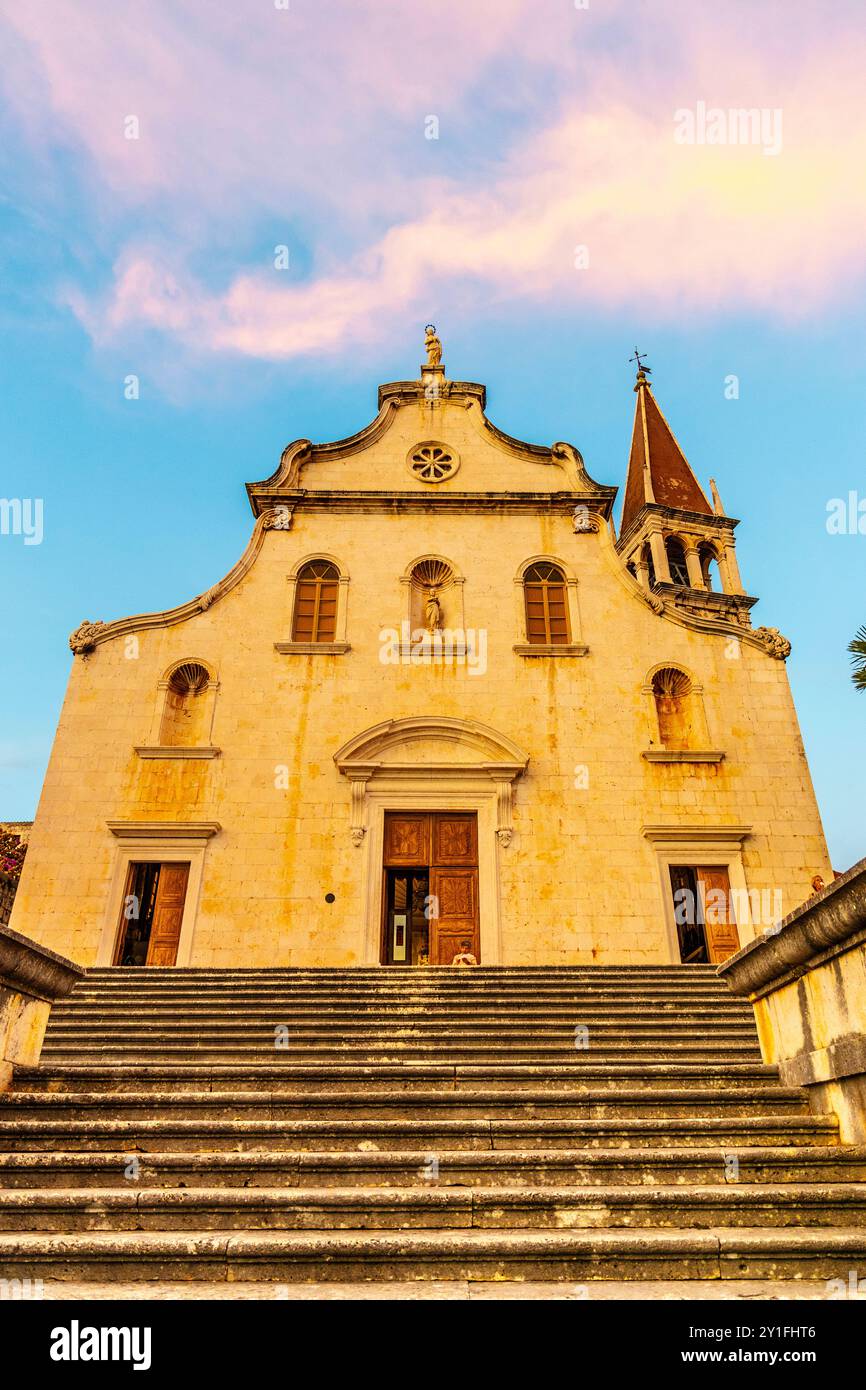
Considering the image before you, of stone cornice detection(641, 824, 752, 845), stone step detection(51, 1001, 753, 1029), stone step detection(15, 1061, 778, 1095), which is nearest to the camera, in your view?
stone step detection(15, 1061, 778, 1095)

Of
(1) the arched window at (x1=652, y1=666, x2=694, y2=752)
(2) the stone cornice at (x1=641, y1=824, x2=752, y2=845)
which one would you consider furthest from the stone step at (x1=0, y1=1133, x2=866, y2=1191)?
(1) the arched window at (x1=652, y1=666, x2=694, y2=752)

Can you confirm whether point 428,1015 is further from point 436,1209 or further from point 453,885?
point 453,885

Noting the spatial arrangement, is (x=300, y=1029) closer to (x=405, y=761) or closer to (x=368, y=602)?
(x=405, y=761)

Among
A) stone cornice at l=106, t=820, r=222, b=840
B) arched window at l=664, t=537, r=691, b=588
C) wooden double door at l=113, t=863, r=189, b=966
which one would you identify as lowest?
wooden double door at l=113, t=863, r=189, b=966

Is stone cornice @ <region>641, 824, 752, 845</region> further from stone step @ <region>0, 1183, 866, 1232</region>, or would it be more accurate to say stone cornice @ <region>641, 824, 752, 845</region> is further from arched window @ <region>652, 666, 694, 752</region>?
stone step @ <region>0, 1183, 866, 1232</region>

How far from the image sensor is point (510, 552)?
18609 mm

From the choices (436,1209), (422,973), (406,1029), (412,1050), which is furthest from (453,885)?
(436,1209)

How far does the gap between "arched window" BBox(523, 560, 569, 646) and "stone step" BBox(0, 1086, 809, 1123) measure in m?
11.8

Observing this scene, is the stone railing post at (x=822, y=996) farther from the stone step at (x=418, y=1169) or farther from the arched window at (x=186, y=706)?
the arched window at (x=186, y=706)

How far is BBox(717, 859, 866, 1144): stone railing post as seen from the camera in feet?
15.9

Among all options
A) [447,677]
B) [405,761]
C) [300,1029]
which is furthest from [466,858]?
[300,1029]

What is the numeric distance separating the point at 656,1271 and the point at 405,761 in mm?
12265

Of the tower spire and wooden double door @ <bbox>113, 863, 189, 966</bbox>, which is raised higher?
the tower spire

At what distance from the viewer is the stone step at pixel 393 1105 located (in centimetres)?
607
